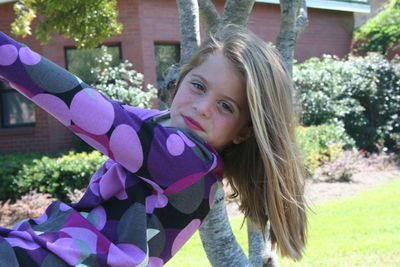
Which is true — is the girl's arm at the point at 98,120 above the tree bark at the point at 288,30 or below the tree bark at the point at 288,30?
below

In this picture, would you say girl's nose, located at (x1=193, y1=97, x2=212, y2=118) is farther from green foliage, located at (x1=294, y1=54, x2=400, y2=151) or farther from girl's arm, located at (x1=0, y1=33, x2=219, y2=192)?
green foliage, located at (x1=294, y1=54, x2=400, y2=151)

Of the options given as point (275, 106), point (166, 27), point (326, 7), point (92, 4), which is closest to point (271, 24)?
point (326, 7)

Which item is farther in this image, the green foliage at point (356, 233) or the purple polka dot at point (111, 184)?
the green foliage at point (356, 233)

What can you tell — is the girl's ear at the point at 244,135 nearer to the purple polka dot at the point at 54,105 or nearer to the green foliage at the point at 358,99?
the purple polka dot at the point at 54,105

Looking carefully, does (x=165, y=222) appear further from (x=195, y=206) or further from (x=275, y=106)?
(x=275, y=106)

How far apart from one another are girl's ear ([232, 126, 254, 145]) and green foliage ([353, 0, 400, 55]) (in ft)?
49.6

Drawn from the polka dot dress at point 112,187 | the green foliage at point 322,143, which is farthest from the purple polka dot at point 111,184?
the green foliage at point 322,143

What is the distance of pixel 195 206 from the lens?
1.82m

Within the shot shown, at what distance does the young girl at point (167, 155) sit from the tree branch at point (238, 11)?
84 cm

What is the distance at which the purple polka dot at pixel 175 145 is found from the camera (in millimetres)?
1668

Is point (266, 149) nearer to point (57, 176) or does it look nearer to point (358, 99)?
point (57, 176)

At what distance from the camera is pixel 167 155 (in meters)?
1.66

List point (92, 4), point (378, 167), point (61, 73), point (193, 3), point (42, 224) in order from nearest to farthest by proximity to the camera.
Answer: point (61, 73)
point (42, 224)
point (193, 3)
point (92, 4)
point (378, 167)

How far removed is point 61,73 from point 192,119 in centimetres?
49
